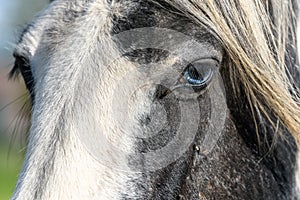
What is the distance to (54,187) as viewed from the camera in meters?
2.54

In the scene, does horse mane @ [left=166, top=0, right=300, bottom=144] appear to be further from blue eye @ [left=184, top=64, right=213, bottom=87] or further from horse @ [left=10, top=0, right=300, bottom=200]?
blue eye @ [left=184, top=64, right=213, bottom=87]

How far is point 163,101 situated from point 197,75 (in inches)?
7.6

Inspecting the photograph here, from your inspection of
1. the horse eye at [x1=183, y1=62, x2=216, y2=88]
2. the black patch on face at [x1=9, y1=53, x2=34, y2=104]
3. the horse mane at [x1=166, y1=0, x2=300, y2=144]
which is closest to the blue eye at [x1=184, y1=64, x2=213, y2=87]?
the horse eye at [x1=183, y1=62, x2=216, y2=88]

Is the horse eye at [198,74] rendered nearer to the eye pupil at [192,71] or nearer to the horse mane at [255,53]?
the eye pupil at [192,71]

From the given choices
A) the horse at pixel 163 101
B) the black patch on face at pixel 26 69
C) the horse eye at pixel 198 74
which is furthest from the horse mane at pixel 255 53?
the black patch on face at pixel 26 69

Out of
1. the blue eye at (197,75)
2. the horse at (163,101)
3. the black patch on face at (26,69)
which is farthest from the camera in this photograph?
the black patch on face at (26,69)

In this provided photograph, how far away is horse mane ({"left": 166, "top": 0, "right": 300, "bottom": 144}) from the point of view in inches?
114

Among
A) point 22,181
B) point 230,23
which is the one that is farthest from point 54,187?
point 230,23

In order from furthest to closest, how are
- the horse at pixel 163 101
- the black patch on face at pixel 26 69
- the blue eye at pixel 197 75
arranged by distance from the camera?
the black patch on face at pixel 26 69 < the blue eye at pixel 197 75 < the horse at pixel 163 101

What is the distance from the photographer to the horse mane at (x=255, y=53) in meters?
2.89

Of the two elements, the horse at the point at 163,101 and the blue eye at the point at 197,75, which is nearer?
the horse at the point at 163,101

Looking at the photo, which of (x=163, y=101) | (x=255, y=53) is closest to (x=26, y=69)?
(x=163, y=101)

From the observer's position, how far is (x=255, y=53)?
9.62 feet

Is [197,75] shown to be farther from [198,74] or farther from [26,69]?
[26,69]
